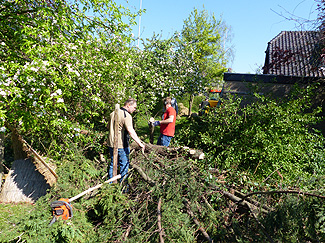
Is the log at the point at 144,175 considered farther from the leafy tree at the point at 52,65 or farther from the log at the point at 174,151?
the leafy tree at the point at 52,65

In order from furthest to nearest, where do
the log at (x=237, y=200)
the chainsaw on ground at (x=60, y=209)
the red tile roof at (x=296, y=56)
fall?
1. the red tile roof at (x=296, y=56)
2. the log at (x=237, y=200)
3. the chainsaw on ground at (x=60, y=209)

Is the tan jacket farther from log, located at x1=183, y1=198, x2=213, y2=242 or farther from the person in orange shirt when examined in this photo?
log, located at x1=183, y1=198, x2=213, y2=242

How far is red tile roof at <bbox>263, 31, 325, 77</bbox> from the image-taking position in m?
7.59

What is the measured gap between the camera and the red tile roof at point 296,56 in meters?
7.59

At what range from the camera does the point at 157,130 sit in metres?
12.0

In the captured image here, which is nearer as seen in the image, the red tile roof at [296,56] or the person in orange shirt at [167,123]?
the person in orange shirt at [167,123]

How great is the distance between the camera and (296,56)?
26.7ft

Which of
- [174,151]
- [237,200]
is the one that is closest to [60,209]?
[237,200]

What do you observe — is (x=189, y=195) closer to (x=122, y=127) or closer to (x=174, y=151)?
(x=122, y=127)

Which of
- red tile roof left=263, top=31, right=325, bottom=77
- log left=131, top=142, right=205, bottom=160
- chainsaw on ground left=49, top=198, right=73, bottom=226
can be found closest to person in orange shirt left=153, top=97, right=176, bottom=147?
log left=131, top=142, right=205, bottom=160

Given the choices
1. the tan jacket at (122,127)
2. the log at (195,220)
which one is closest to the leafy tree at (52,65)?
the tan jacket at (122,127)

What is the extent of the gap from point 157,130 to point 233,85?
490 cm

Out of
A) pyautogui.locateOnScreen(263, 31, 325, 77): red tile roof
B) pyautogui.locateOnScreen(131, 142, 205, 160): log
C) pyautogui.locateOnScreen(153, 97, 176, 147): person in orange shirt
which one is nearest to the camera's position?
pyautogui.locateOnScreen(131, 142, 205, 160): log

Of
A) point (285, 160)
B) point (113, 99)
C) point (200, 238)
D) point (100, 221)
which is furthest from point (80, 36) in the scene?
point (285, 160)
